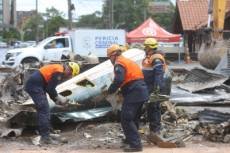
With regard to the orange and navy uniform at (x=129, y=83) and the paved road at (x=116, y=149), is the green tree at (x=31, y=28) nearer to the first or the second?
the paved road at (x=116, y=149)

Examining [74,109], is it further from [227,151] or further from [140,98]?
[227,151]

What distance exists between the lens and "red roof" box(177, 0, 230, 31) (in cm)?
5147

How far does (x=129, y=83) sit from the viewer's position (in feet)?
32.7

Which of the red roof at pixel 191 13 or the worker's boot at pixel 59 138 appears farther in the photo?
the red roof at pixel 191 13

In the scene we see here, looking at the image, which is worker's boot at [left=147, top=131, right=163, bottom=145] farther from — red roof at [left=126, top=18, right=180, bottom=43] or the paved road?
red roof at [left=126, top=18, right=180, bottom=43]

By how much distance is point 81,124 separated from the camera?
40.5 feet

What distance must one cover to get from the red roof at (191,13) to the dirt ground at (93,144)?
130 ft

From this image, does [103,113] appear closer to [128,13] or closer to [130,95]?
[130,95]

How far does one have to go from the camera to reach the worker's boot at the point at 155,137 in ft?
34.2

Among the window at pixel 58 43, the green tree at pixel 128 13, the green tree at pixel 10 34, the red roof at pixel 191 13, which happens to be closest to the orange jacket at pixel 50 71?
the window at pixel 58 43

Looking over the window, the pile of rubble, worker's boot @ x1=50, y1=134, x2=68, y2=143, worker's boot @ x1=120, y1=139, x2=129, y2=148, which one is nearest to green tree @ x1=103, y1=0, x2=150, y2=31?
the window

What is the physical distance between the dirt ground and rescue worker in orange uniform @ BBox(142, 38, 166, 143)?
0.36 metres

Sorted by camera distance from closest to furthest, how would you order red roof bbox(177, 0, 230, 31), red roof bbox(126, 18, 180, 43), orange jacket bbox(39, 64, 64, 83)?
orange jacket bbox(39, 64, 64, 83)
red roof bbox(126, 18, 180, 43)
red roof bbox(177, 0, 230, 31)

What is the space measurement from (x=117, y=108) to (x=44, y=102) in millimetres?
1946
